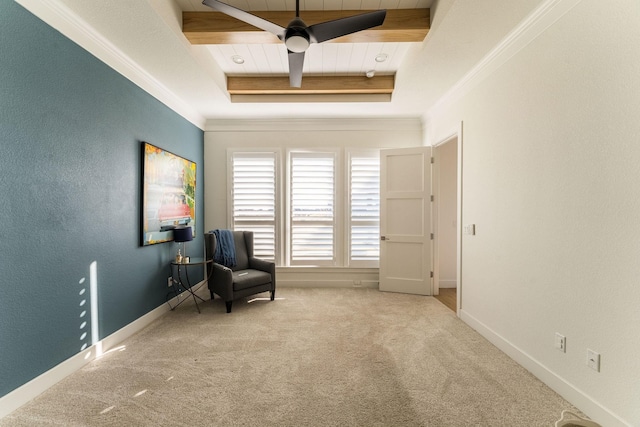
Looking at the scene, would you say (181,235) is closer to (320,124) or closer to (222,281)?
(222,281)

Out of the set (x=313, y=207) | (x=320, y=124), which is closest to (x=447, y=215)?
(x=313, y=207)

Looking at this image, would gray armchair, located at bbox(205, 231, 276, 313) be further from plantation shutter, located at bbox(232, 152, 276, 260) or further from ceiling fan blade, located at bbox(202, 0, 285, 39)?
ceiling fan blade, located at bbox(202, 0, 285, 39)

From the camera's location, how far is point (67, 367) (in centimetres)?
219

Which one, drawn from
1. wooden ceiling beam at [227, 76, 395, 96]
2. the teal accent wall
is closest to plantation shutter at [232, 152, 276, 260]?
wooden ceiling beam at [227, 76, 395, 96]

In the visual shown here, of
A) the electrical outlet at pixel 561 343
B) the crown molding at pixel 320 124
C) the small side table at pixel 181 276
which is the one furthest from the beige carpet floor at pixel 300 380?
the crown molding at pixel 320 124

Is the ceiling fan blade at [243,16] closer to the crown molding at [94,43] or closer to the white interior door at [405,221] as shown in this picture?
the crown molding at [94,43]

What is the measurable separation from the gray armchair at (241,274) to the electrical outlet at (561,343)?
305cm

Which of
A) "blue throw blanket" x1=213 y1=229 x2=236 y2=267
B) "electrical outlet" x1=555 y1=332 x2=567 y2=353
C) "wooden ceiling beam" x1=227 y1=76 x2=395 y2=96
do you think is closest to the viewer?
"electrical outlet" x1=555 y1=332 x2=567 y2=353

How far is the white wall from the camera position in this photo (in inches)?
62.6

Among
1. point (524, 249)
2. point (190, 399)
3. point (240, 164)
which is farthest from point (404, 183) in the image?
point (190, 399)

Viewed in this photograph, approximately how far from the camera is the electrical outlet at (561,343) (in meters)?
1.97

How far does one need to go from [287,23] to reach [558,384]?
350cm

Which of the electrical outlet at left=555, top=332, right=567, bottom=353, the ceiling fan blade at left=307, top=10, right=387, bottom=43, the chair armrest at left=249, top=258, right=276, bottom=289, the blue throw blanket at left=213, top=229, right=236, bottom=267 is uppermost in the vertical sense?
the ceiling fan blade at left=307, top=10, right=387, bottom=43

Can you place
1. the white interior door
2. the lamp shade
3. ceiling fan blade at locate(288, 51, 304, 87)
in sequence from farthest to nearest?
the white interior door < the lamp shade < ceiling fan blade at locate(288, 51, 304, 87)
